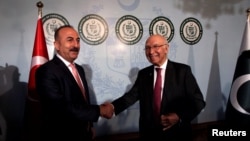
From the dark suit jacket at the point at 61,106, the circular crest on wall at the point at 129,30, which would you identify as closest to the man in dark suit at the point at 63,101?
the dark suit jacket at the point at 61,106

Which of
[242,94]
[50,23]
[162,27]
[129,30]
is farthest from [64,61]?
[242,94]

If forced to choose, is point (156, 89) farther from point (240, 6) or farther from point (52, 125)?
point (240, 6)

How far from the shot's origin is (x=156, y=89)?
2127 mm

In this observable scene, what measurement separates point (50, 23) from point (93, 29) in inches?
21.5

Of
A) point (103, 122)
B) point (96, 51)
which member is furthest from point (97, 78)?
point (103, 122)

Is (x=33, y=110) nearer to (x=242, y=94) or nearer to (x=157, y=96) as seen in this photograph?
(x=157, y=96)

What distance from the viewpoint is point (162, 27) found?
3578mm

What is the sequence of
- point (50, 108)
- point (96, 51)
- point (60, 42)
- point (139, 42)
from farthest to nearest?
point (139, 42) < point (96, 51) < point (60, 42) < point (50, 108)

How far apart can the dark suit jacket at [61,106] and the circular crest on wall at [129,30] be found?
1532 millimetres

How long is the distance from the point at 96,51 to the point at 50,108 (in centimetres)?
148

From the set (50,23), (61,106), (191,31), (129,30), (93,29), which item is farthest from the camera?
(191,31)

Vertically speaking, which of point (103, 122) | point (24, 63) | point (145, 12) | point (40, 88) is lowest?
point (103, 122)

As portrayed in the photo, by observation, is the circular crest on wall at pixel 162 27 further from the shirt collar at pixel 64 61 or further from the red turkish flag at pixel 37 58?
the shirt collar at pixel 64 61

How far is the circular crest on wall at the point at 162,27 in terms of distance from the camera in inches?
139
